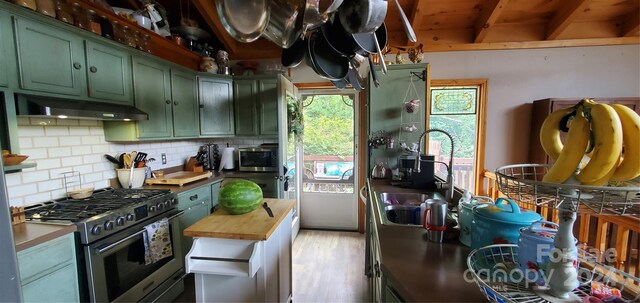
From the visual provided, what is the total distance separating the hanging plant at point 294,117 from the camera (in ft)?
→ 11.1

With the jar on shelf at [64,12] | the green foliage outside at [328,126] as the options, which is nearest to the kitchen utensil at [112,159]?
the jar on shelf at [64,12]

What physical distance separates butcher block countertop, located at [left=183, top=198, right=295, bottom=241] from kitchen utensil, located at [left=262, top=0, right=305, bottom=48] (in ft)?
3.31

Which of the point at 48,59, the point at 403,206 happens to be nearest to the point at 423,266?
the point at 403,206

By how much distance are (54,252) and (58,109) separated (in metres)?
0.82

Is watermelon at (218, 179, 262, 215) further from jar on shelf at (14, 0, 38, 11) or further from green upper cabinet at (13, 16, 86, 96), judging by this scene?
jar on shelf at (14, 0, 38, 11)

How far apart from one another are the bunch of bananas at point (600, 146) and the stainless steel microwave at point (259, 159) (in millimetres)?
2829

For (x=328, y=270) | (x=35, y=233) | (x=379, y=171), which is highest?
(x=379, y=171)

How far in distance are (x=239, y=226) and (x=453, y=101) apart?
3.11 m

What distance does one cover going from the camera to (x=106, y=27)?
6.45ft

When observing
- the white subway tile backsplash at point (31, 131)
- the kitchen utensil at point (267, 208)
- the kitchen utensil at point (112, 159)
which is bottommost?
the kitchen utensil at point (267, 208)

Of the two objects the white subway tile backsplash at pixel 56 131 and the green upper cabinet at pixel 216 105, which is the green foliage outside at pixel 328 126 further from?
the white subway tile backsplash at pixel 56 131

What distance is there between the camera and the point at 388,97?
248cm

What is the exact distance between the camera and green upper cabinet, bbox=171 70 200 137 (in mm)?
2631

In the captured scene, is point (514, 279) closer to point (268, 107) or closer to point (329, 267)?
point (329, 267)
